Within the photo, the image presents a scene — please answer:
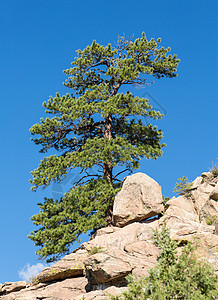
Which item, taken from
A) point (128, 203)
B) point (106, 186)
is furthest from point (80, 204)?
point (128, 203)

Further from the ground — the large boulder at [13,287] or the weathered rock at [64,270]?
the large boulder at [13,287]

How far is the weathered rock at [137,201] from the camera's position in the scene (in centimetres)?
1758

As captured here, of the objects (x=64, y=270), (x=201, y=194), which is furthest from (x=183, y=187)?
(x=64, y=270)

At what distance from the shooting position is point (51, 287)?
1458 cm

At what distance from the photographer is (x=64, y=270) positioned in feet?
48.2

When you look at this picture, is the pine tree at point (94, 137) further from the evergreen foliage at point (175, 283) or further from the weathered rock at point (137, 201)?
the evergreen foliage at point (175, 283)

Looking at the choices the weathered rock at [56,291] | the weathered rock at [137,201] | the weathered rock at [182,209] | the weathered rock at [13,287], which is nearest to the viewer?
the weathered rock at [56,291]

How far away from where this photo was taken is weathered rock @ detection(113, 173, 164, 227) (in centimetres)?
1758

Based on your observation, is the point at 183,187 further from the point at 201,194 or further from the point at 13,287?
the point at 13,287

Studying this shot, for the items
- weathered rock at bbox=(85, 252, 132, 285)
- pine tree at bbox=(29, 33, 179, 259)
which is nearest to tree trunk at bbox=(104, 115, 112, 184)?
pine tree at bbox=(29, 33, 179, 259)

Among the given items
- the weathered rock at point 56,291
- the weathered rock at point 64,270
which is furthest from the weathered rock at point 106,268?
the weathered rock at point 64,270

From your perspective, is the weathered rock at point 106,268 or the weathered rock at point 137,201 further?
the weathered rock at point 137,201

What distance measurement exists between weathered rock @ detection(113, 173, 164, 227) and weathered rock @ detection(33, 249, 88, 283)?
3.26m

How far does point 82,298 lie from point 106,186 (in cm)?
921
